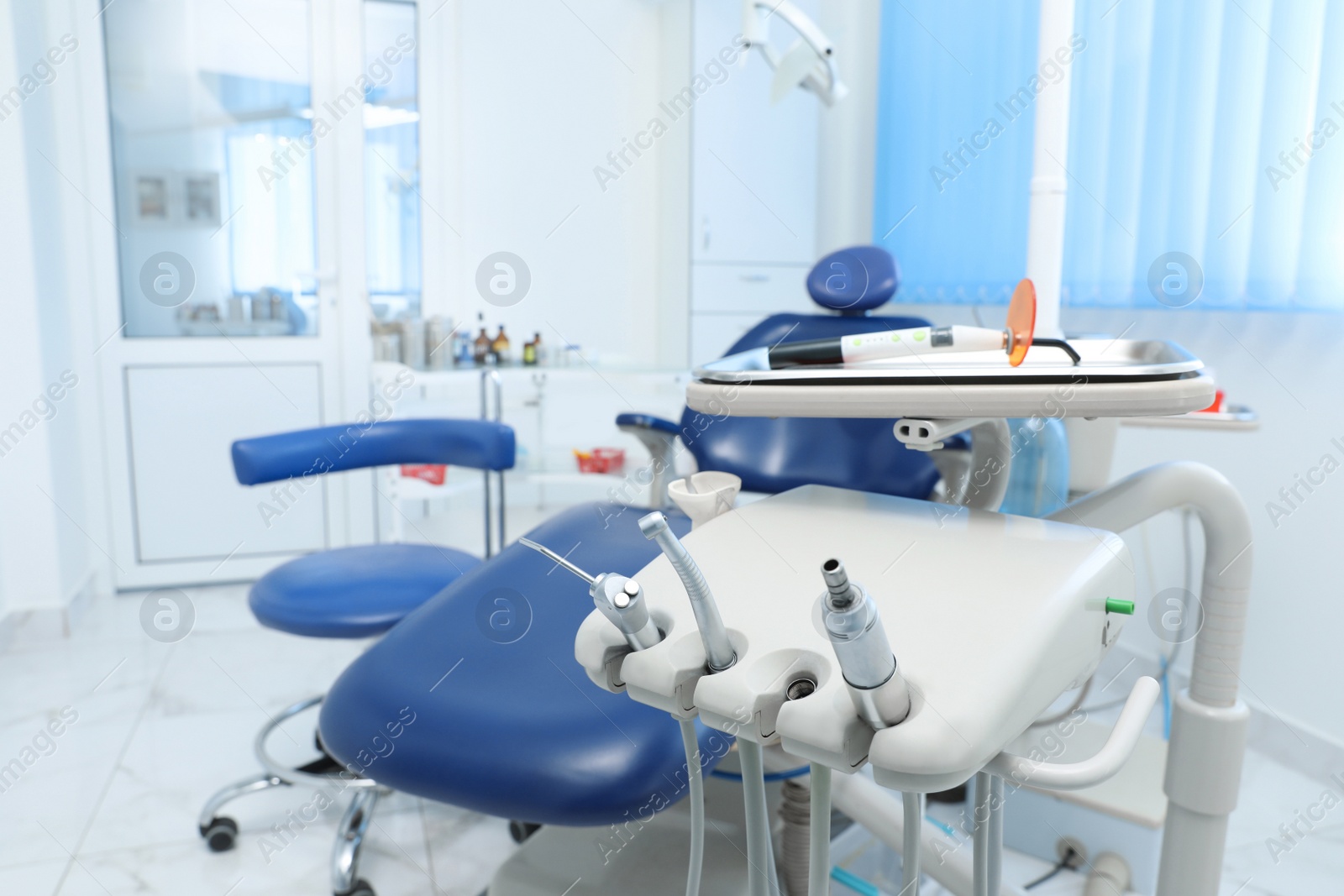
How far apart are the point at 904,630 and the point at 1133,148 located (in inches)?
79.3

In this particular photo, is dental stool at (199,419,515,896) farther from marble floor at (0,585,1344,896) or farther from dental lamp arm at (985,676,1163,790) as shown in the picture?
dental lamp arm at (985,676,1163,790)

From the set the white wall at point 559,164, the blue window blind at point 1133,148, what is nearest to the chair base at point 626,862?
the blue window blind at point 1133,148

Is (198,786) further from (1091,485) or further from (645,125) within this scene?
(645,125)

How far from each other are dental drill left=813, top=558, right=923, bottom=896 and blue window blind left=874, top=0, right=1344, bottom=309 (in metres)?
0.91

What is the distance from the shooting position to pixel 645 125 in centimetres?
355

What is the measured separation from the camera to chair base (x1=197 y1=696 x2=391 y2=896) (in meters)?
1.40

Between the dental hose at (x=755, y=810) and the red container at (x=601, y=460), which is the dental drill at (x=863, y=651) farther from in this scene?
the red container at (x=601, y=460)

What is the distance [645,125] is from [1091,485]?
8.66ft

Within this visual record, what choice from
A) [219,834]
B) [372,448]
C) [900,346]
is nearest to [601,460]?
[372,448]

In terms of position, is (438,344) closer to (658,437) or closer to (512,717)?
(658,437)

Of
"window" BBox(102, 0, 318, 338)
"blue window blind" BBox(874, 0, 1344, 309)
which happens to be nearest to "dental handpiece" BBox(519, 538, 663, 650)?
"blue window blind" BBox(874, 0, 1344, 309)

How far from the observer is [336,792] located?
1738 mm

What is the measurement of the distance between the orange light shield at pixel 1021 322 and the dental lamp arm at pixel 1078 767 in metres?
0.29

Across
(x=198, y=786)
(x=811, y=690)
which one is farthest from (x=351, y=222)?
(x=811, y=690)
